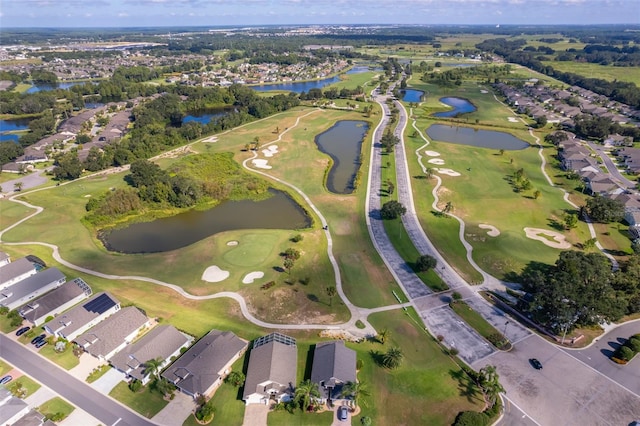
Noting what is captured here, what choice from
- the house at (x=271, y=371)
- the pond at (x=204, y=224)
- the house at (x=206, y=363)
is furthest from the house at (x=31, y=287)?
the house at (x=271, y=371)

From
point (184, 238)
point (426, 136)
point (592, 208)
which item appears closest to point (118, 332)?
Answer: point (184, 238)

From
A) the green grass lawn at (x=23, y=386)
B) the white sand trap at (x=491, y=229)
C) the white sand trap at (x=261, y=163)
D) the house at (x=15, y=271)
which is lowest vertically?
the green grass lawn at (x=23, y=386)

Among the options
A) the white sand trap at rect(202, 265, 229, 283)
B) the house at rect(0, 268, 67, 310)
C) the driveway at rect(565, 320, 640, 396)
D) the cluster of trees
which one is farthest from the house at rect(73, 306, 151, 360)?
the driveway at rect(565, 320, 640, 396)

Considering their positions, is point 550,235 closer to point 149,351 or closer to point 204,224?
point 204,224

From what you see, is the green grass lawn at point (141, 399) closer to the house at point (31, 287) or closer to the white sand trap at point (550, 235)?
the house at point (31, 287)

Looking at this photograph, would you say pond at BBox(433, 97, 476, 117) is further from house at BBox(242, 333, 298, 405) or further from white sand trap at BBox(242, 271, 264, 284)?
house at BBox(242, 333, 298, 405)

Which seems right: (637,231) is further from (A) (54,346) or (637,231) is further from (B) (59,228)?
(B) (59,228)

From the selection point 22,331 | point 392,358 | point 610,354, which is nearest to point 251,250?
point 392,358
